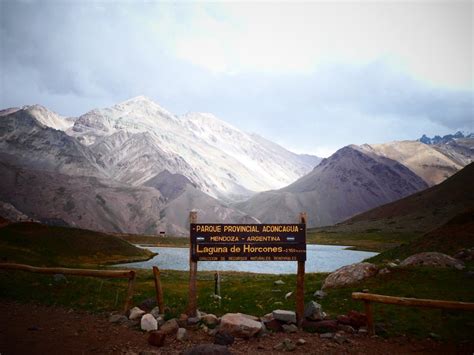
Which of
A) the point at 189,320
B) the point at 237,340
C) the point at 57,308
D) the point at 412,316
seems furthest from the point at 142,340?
the point at 412,316

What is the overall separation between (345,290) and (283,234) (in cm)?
793

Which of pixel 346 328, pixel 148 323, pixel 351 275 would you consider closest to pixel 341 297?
pixel 351 275

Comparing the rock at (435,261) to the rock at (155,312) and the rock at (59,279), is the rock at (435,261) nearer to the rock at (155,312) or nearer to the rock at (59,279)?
the rock at (155,312)

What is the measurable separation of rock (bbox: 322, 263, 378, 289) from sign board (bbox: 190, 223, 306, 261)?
824cm

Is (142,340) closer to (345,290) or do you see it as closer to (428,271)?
(345,290)

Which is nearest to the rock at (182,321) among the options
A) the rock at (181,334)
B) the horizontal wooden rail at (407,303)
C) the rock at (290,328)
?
the rock at (181,334)

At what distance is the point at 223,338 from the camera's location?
577 inches

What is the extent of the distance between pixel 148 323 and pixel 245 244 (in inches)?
219

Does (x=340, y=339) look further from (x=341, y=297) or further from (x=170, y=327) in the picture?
(x=341, y=297)

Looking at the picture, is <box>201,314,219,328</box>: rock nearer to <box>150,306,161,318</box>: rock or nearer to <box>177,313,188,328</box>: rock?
<box>177,313,188,328</box>: rock

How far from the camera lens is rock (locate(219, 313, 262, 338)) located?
15.1 meters

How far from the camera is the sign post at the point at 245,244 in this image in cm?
1759

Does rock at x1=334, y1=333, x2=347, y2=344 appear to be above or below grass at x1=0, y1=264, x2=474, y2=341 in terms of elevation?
below

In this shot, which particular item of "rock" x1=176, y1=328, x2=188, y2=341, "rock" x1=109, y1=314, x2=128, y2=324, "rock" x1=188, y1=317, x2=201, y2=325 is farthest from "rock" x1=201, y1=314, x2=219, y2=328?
"rock" x1=109, y1=314, x2=128, y2=324
